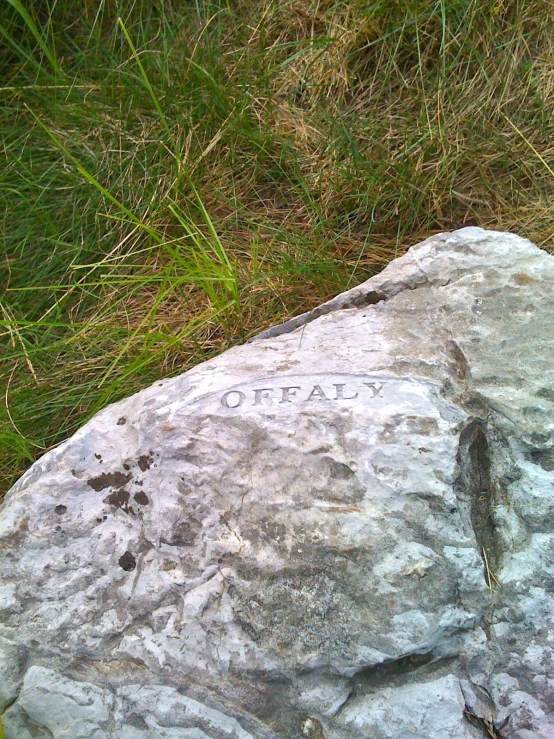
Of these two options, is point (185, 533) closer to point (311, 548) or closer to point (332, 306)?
point (311, 548)

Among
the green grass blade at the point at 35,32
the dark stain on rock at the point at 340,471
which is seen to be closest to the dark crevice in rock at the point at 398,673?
the dark stain on rock at the point at 340,471

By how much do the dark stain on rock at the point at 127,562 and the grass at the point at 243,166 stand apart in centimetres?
82

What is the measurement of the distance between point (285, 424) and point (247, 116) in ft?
4.90

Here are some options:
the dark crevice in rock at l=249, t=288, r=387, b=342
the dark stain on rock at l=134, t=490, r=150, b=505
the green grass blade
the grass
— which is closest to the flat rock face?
the dark stain on rock at l=134, t=490, r=150, b=505

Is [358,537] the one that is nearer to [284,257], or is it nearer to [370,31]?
[284,257]

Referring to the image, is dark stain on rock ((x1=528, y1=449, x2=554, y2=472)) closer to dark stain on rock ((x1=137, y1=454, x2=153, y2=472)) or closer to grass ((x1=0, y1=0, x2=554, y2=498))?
dark stain on rock ((x1=137, y1=454, x2=153, y2=472))

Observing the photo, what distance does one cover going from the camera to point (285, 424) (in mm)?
1470

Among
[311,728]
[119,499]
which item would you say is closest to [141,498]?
[119,499]

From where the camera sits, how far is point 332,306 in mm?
1816

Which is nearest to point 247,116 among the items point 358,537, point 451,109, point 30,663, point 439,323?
point 451,109

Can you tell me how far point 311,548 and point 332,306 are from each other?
70 centimetres

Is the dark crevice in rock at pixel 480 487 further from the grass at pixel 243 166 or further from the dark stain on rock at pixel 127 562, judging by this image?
the grass at pixel 243 166

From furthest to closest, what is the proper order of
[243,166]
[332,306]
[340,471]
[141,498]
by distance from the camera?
[243,166] → [332,306] → [141,498] → [340,471]

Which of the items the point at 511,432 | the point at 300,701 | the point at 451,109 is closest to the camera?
the point at 300,701
